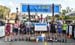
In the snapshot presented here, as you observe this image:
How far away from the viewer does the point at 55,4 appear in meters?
16.3

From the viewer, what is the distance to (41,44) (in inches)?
647

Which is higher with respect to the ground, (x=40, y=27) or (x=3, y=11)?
(x=3, y=11)

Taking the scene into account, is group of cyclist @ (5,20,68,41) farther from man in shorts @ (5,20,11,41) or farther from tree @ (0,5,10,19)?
tree @ (0,5,10,19)

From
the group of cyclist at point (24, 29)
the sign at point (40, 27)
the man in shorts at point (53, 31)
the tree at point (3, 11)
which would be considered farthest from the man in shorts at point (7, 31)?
the man in shorts at point (53, 31)

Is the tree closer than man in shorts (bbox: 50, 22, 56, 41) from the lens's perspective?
No

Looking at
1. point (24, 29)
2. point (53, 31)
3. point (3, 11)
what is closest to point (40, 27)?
point (53, 31)

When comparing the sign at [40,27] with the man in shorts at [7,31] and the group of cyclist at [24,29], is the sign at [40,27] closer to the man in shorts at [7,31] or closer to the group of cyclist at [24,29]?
the group of cyclist at [24,29]

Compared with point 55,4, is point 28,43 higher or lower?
lower

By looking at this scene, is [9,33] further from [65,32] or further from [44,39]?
[65,32]

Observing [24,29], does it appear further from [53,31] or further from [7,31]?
[53,31]

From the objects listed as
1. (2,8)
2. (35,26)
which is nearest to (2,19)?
(2,8)

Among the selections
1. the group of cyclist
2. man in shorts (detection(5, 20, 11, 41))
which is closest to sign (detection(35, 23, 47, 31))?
the group of cyclist

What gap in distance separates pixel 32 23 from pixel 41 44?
1115 millimetres

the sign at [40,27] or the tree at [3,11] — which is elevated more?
the tree at [3,11]
